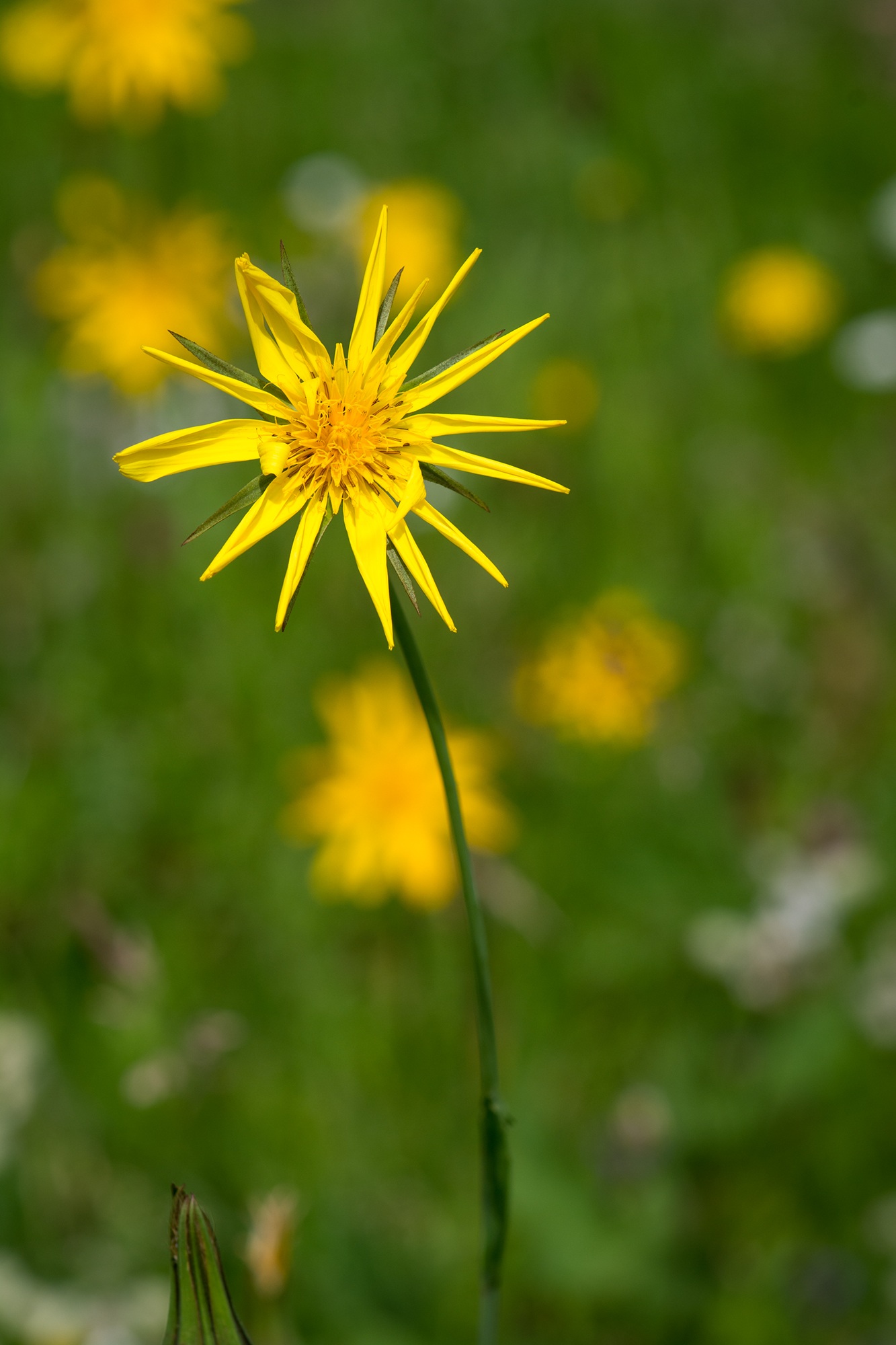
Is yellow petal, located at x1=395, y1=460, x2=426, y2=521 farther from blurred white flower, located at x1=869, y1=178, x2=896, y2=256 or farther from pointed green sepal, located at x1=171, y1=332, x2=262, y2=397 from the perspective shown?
blurred white flower, located at x1=869, y1=178, x2=896, y2=256

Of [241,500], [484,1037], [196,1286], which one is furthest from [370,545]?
[196,1286]

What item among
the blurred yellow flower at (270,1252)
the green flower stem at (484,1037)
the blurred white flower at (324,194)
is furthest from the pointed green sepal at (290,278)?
the blurred white flower at (324,194)

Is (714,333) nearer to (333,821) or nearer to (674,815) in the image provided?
(674,815)

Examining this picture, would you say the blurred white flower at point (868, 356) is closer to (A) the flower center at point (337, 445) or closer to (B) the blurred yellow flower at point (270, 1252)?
(A) the flower center at point (337, 445)

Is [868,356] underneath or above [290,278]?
above

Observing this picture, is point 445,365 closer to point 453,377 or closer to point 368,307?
point 453,377
